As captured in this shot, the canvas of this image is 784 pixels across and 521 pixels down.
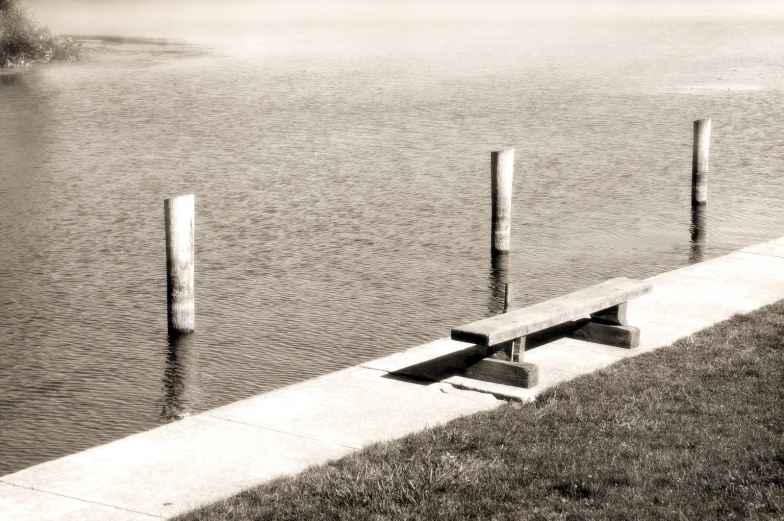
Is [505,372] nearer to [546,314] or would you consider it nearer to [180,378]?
[546,314]

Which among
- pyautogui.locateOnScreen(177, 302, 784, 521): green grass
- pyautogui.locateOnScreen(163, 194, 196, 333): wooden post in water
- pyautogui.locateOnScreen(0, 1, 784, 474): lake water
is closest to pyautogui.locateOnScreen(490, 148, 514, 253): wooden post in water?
pyautogui.locateOnScreen(0, 1, 784, 474): lake water

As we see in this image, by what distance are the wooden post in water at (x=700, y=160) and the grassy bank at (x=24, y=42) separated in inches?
1384

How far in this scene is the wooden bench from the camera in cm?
1040

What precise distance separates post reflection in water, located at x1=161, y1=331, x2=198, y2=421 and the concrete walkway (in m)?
2.05

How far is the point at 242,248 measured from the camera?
1967 centimetres

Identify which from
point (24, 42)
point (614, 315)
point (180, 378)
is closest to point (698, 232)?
point (614, 315)

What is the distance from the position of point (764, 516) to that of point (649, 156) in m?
23.2

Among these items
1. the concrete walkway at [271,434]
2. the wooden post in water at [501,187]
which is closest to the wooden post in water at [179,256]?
the concrete walkway at [271,434]

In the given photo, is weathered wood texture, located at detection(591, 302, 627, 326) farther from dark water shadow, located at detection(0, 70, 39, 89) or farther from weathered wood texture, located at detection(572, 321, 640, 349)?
dark water shadow, located at detection(0, 70, 39, 89)

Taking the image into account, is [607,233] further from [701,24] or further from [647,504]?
[701,24]

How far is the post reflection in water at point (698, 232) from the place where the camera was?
19766 millimetres

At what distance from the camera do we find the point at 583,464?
852 centimetres

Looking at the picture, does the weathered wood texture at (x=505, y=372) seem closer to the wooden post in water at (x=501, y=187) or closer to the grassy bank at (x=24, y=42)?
the wooden post in water at (x=501, y=187)

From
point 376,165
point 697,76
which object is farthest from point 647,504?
point 697,76
